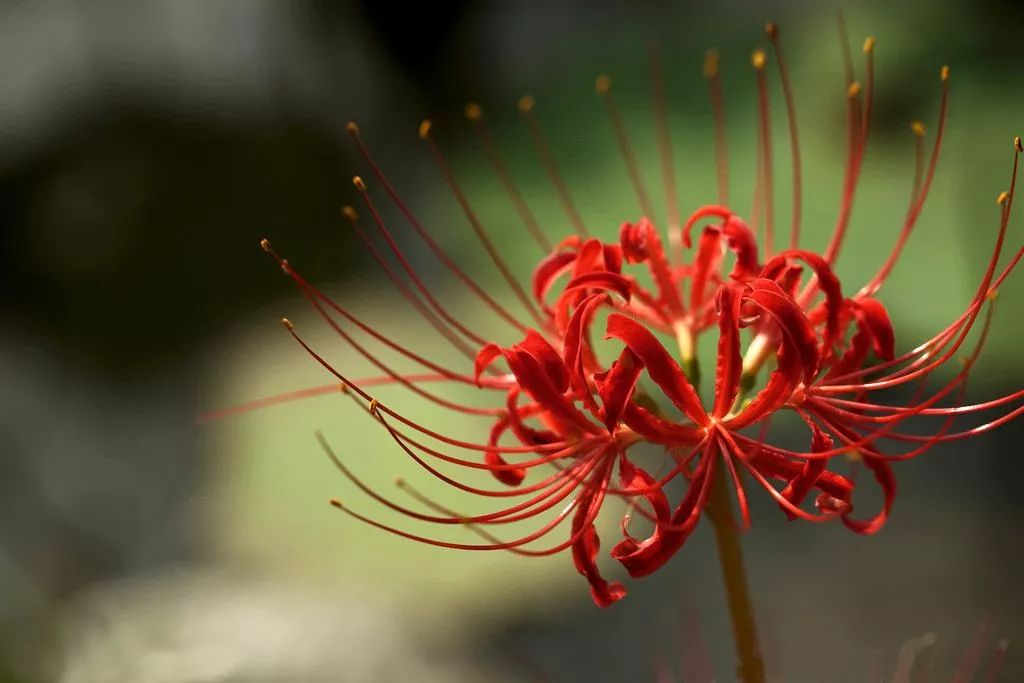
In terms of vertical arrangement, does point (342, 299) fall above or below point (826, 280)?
below

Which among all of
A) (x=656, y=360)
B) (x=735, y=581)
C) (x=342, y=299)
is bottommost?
(x=342, y=299)

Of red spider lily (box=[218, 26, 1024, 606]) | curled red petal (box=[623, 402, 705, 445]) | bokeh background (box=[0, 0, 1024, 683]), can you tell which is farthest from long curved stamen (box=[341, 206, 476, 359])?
bokeh background (box=[0, 0, 1024, 683])

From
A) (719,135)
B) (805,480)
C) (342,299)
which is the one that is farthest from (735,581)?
(342,299)

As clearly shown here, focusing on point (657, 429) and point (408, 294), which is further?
point (408, 294)

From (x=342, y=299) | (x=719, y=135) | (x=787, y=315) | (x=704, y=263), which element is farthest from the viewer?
(x=342, y=299)

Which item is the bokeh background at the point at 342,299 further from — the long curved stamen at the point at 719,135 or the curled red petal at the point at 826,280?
the curled red petal at the point at 826,280

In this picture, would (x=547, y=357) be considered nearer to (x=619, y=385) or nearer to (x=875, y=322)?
(x=619, y=385)

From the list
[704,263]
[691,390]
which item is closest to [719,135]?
[704,263]

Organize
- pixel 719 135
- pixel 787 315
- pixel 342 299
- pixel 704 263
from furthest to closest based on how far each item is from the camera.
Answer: pixel 342 299
pixel 719 135
pixel 704 263
pixel 787 315
